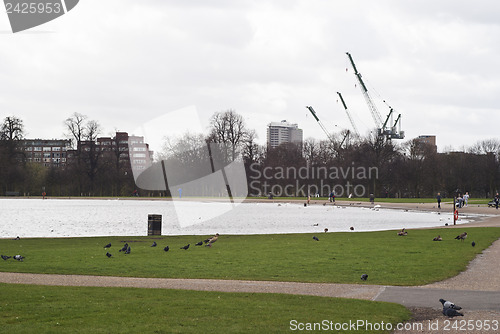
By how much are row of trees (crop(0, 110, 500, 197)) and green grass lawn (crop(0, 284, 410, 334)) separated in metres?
99.5

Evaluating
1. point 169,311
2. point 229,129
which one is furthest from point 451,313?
point 229,129

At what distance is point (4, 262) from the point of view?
21.5 m

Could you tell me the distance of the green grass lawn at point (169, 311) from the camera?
10984 millimetres

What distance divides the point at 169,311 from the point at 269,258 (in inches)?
404

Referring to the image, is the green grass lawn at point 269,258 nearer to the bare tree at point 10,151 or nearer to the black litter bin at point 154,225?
the black litter bin at point 154,225

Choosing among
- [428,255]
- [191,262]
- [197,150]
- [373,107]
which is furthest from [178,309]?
[373,107]

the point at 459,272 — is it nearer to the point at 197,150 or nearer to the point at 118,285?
the point at 118,285

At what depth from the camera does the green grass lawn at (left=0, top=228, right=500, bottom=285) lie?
18516mm

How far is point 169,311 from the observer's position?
12352 millimetres

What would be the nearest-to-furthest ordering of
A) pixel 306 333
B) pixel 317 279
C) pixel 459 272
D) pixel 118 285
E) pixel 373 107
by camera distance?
pixel 306 333 → pixel 118 285 → pixel 317 279 → pixel 459 272 → pixel 373 107

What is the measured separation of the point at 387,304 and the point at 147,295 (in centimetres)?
560
